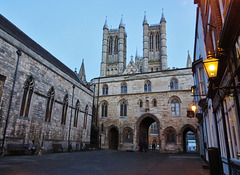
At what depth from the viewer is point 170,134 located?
79.2 ft

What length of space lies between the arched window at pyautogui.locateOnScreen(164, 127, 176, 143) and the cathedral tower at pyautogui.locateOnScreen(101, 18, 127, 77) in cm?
2898

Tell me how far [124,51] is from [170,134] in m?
36.9

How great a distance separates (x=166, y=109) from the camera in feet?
80.8

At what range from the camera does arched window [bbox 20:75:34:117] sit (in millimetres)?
13320

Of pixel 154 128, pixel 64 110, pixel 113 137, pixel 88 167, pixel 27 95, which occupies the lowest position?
pixel 88 167

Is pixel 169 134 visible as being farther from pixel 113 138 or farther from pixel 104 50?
pixel 104 50

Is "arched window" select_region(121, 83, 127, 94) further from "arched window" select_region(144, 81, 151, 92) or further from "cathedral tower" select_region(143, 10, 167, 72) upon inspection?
"cathedral tower" select_region(143, 10, 167, 72)

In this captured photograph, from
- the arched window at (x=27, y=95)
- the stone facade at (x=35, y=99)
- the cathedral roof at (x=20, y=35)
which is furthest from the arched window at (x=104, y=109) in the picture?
the arched window at (x=27, y=95)

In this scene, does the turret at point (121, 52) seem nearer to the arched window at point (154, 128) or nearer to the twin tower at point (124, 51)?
the twin tower at point (124, 51)

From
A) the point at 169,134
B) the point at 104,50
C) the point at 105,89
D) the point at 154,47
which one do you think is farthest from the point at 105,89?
the point at 154,47

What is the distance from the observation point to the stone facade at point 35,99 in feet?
39.0

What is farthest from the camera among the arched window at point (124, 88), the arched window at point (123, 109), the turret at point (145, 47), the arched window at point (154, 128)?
the arched window at point (154, 128)

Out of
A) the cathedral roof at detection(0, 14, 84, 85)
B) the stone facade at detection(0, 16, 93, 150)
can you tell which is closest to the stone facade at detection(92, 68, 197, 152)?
the stone facade at detection(0, 16, 93, 150)

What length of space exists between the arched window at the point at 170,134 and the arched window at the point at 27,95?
1725 cm
